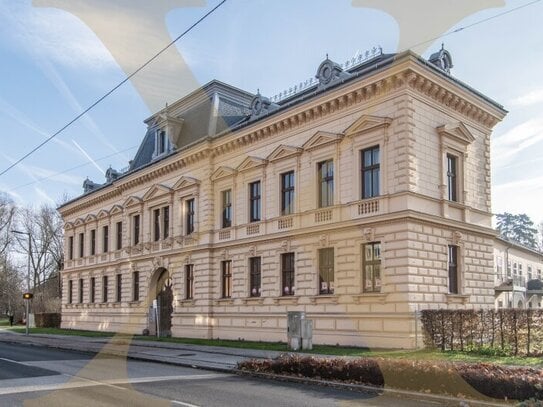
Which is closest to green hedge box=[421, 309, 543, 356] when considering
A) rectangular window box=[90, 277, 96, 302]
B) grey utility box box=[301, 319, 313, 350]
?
grey utility box box=[301, 319, 313, 350]

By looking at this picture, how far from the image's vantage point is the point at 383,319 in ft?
74.6

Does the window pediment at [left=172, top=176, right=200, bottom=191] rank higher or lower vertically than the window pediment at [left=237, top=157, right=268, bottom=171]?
lower

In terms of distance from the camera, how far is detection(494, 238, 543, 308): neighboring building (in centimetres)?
4153

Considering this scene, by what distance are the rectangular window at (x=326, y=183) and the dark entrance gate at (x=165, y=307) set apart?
46.4 ft

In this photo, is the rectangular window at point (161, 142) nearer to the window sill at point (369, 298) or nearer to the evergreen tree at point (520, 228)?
the window sill at point (369, 298)

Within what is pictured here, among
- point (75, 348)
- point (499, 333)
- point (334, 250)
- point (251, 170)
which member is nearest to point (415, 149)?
point (334, 250)

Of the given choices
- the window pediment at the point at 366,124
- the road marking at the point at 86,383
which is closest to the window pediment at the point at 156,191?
the window pediment at the point at 366,124

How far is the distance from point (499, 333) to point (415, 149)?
25.1ft

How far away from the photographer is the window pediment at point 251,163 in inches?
1176

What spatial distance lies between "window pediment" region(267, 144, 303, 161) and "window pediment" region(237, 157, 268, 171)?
0.51 m

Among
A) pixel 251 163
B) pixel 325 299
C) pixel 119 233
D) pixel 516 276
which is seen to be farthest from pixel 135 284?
pixel 516 276

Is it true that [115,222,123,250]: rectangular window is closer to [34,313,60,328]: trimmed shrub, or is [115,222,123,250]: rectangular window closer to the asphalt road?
[34,313,60,328]: trimmed shrub

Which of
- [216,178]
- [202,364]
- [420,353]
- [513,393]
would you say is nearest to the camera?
[513,393]

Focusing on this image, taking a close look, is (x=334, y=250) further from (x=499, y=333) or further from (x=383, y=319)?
(x=499, y=333)
